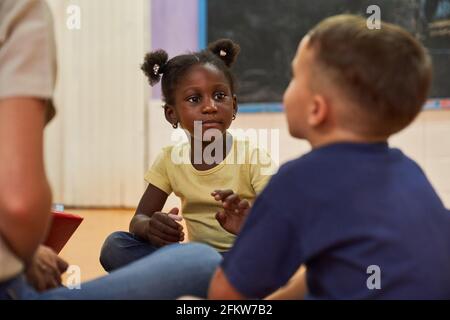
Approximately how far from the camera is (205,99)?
1.64 meters

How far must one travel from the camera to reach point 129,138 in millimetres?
3742

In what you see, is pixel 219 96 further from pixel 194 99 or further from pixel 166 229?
pixel 166 229

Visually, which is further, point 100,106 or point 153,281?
point 100,106

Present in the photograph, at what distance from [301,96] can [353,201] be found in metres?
0.18

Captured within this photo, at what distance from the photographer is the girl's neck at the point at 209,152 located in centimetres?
162

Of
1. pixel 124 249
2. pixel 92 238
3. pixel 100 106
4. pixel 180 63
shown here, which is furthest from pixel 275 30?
pixel 124 249

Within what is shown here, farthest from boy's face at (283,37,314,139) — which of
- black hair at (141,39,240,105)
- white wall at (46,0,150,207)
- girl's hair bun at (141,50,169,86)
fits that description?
white wall at (46,0,150,207)

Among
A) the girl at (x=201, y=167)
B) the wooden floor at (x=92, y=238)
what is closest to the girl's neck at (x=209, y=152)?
the girl at (x=201, y=167)

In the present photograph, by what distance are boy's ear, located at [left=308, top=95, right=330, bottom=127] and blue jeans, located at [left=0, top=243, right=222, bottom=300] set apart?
0.28m

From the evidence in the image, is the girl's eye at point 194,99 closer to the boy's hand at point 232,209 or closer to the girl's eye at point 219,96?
the girl's eye at point 219,96

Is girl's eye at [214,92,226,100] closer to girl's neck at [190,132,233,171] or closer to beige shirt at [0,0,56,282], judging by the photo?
girl's neck at [190,132,233,171]

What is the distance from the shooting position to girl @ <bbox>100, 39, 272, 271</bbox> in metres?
1.57

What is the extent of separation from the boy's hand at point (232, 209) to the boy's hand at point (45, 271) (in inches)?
15.1
